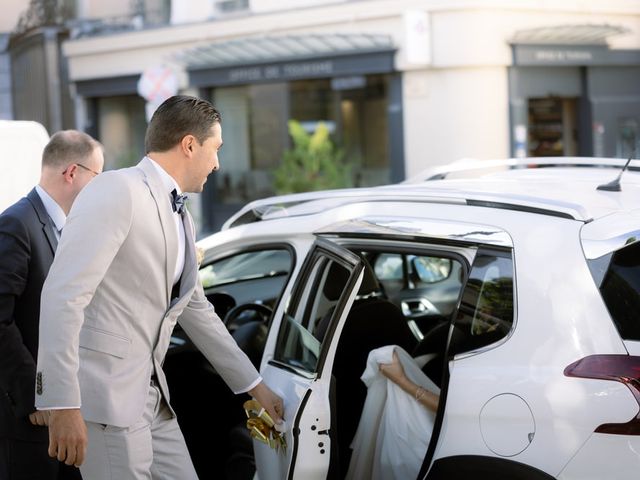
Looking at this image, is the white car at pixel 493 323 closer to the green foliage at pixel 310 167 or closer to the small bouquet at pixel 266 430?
the small bouquet at pixel 266 430

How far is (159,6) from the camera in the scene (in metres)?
20.7

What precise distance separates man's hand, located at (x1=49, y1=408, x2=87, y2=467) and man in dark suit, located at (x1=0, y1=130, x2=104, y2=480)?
922 millimetres

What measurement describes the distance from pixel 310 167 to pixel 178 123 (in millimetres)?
14536

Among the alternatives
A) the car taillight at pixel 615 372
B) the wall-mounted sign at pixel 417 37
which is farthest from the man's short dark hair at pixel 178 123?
the wall-mounted sign at pixel 417 37

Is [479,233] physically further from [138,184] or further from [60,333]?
[60,333]

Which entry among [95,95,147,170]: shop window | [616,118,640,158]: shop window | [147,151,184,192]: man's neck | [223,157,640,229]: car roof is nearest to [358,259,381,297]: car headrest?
[223,157,640,229]: car roof

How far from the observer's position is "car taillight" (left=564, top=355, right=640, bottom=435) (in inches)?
111

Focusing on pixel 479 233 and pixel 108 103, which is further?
pixel 108 103

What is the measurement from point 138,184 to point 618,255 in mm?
1478

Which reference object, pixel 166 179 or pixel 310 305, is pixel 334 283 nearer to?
pixel 310 305

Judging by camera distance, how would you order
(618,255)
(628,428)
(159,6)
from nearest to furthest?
(628,428) → (618,255) → (159,6)

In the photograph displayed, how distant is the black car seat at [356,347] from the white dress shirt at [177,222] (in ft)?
3.74

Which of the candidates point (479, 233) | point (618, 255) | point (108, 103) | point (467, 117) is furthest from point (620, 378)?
point (108, 103)

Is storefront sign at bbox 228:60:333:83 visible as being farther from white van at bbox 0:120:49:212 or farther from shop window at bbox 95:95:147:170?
white van at bbox 0:120:49:212
